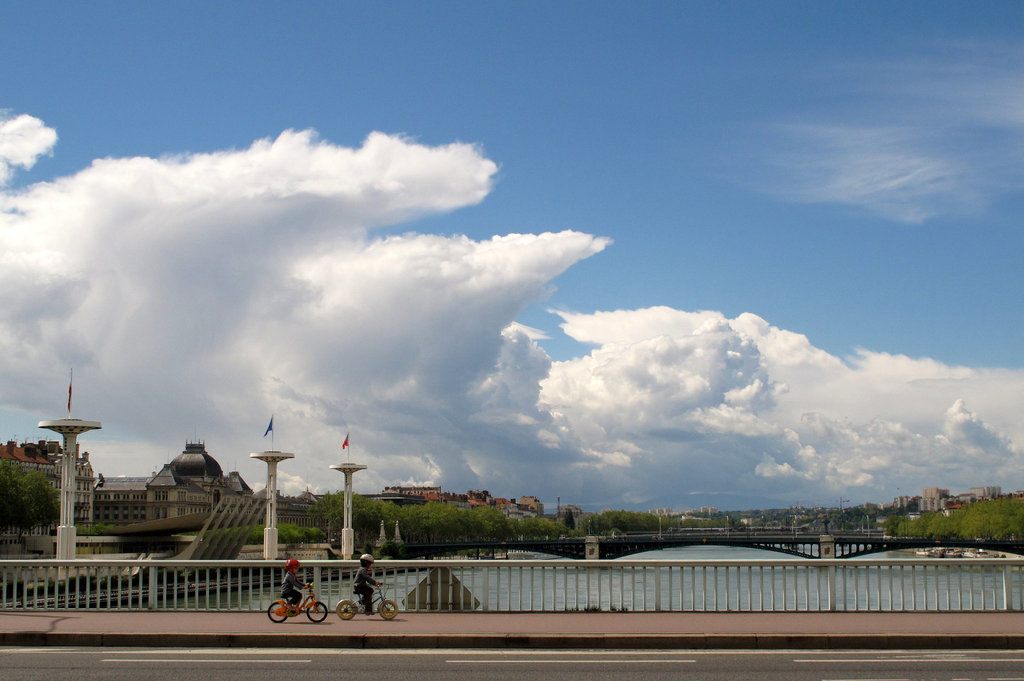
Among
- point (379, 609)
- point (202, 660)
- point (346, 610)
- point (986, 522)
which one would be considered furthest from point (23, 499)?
point (986, 522)

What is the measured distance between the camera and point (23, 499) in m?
91.9

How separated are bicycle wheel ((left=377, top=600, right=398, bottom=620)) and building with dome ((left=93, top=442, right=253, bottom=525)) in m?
151

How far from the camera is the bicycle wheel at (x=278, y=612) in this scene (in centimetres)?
1632

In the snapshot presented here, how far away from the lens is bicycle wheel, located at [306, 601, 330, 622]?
16.5 m

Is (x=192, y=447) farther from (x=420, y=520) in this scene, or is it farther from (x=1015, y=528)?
(x=1015, y=528)

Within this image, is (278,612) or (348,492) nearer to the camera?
(278,612)

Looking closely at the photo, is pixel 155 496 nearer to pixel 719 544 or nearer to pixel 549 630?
pixel 719 544

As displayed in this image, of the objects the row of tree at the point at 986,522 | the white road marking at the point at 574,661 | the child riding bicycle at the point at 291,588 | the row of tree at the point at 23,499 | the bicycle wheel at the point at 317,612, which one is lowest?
the row of tree at the point at 986,522

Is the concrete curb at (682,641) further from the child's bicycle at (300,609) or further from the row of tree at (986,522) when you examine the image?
the row of tree at (986,522)

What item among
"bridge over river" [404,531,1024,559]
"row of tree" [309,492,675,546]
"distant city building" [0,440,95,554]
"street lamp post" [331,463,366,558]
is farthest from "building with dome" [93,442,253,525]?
"street lamp post" [331,463,366,558]

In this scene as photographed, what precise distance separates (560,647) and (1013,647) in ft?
21.1

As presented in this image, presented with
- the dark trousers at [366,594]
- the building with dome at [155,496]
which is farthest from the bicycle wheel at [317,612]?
the building with dome at [155,496]

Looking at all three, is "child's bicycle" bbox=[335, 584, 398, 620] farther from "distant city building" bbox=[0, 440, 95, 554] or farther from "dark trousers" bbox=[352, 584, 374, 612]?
"distant city building" bbox=[0, 440, 95, 554]

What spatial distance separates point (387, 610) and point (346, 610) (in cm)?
69
